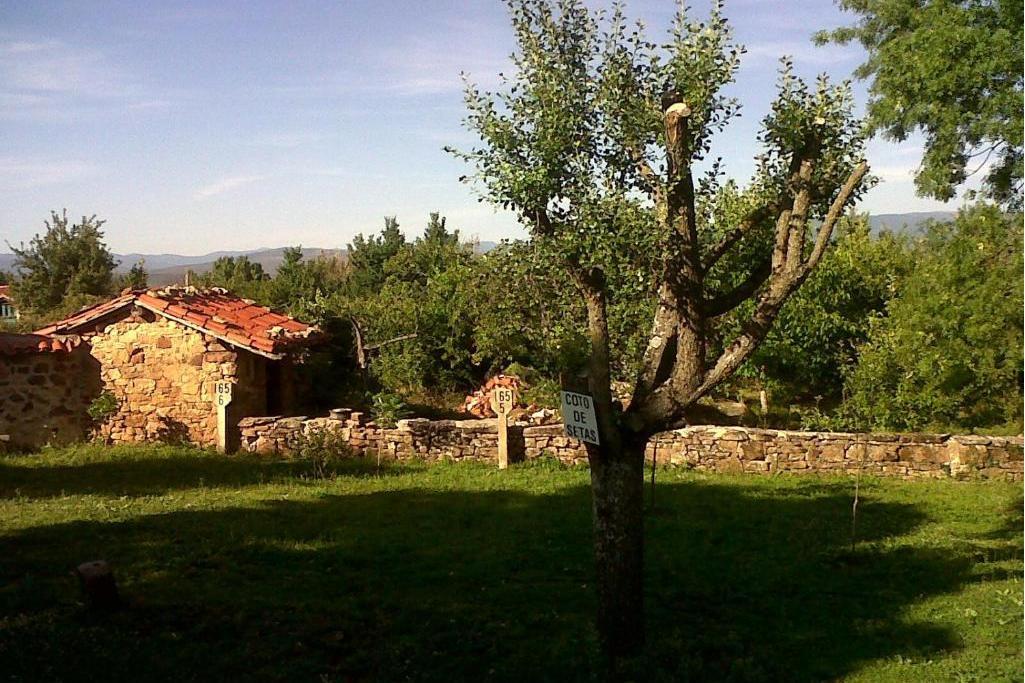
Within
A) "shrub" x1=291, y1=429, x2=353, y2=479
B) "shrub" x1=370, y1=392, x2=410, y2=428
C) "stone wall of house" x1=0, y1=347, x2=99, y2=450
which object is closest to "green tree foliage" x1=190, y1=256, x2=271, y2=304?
"shrub" x1=370, y1=392, x2=410, y2=428

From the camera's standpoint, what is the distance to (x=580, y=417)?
23.9 feet

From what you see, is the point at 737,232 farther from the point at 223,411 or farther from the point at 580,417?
the point at 223,411

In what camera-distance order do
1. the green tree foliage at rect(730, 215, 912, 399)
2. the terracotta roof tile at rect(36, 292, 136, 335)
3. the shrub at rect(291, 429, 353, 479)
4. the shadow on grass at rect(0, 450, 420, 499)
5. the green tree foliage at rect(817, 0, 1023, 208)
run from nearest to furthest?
1. the green tree foliage at rect(817, 0, 1023, 208)
2. the shadow on grass at rect(0, 450, 420, 499)
3. the shrub at rect(291, 429, 353, 479)
4. the terracotta roof tile at rect(36, 292, 136, 335)
5. the green tree foliage at rect(730, 215, 912, 399)

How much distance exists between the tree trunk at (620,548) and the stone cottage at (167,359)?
1187cm

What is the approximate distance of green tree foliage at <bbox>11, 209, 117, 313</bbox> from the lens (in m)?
39.1

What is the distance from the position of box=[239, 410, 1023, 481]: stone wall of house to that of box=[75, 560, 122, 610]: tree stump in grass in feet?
29.4

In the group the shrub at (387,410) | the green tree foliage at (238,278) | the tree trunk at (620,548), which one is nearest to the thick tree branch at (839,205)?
the tree trunk at (620,548)

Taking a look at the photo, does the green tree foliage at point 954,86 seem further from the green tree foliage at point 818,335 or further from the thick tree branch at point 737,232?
the green tree foliage at point 818,335

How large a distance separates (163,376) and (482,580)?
1153 cm

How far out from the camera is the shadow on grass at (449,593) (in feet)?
22.7

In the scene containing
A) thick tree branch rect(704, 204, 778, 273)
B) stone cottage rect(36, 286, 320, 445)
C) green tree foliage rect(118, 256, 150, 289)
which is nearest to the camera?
thick tree branch rect(704, 204, 778, 273)

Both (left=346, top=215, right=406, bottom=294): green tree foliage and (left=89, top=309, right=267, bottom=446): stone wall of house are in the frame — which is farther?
(left=346, top=215, right=406, bottom=294): green tree foliage

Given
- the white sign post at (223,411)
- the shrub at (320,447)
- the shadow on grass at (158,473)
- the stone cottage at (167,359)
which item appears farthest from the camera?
the stone cottage at (167,359)

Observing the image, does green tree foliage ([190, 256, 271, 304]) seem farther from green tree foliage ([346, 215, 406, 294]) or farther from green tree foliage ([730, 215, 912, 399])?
green tree foliage ([730, 215, 912, 399])
